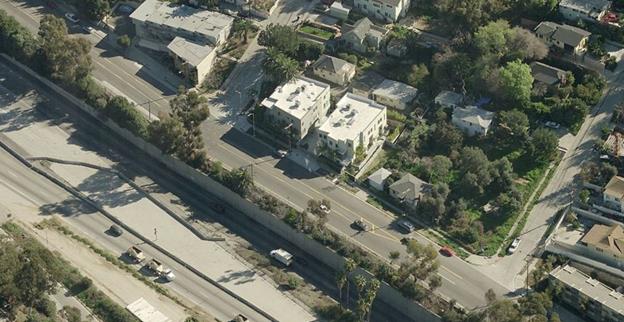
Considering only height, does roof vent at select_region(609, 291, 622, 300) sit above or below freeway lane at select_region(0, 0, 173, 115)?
Result: above

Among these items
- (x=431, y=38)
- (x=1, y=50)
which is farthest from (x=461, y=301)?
(x=1, y=50)

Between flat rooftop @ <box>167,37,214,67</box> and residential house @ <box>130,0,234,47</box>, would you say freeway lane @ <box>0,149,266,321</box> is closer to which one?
flat rooftop @ <box>167,37,214,67</box>

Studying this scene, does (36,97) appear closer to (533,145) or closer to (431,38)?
(431,38)

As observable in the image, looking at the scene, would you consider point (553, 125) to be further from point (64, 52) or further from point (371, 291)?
point (64, 52)

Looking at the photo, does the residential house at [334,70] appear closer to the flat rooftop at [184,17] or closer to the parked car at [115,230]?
the flat rooftop at [184,17]

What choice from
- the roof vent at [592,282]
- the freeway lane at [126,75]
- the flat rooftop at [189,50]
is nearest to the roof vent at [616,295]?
the roof vent at [592,282]

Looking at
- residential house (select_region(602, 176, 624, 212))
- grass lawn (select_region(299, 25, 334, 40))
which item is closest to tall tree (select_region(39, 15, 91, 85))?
grass lawn (select_region(299, 25, 334, 40))
